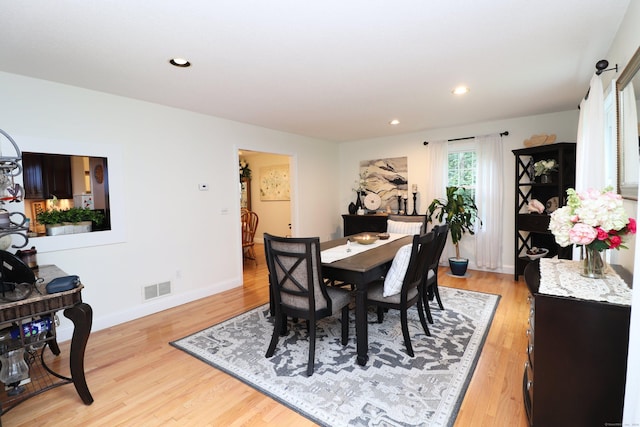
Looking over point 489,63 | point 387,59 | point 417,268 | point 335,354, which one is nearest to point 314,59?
point 387,59

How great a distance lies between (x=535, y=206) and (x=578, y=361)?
3222 mm

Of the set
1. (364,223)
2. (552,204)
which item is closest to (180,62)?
(364,223)

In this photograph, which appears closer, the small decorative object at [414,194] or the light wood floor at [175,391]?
the light wood floor at [175,391]

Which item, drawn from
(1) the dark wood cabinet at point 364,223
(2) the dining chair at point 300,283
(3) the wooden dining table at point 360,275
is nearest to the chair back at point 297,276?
(2) the dining chair at point 300,283

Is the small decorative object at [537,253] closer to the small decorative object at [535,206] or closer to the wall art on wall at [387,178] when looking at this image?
the small decorative object at [535,206]

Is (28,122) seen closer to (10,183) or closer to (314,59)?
(10,183)

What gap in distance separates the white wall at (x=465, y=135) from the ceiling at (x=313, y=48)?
82cm

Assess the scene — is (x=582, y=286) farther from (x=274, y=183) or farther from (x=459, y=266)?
(x=274, y=183)

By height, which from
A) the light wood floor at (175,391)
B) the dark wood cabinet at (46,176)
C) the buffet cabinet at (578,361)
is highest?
the dark wood cabinet at (46,176)

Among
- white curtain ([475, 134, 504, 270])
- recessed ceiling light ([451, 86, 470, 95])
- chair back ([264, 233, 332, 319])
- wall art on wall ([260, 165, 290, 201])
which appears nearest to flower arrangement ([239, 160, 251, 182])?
Result: wall art on wall ([260, 165, 290, 201])

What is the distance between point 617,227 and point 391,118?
10.1 ft

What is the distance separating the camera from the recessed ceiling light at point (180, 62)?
2.30 m

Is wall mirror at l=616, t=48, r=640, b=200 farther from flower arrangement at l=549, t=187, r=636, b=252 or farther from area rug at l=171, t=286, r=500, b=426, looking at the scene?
area rug at l=171, t=286, r=500, b=426

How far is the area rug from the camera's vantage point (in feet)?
6.08
